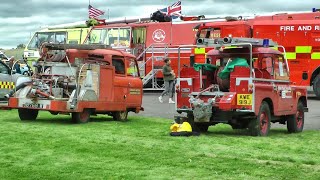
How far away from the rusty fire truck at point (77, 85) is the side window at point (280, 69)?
433 cm

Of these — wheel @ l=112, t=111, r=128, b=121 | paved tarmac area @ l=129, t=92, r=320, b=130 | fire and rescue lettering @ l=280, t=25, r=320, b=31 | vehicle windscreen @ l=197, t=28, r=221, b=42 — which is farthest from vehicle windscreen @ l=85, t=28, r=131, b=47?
wheel @ l=112, t=111, r=128, b=121

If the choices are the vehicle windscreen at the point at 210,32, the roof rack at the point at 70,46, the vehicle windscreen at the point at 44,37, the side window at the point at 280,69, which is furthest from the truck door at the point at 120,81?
the vehicle windscreen at the point at 44,37

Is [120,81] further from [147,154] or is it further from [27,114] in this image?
[147,154]

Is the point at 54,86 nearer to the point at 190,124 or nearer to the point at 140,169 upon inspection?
the point at 190,124

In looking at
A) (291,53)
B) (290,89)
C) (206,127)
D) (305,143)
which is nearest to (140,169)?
(305,143)

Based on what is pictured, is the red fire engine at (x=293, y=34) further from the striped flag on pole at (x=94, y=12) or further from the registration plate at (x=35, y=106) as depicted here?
the striped flag on pole at (x=94, y=12)

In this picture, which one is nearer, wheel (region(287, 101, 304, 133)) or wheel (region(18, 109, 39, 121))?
wheel (region(287, 101, 304, 133))

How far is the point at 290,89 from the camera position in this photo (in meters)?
13.1

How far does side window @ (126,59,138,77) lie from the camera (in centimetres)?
1609

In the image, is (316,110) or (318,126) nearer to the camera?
(318,126)

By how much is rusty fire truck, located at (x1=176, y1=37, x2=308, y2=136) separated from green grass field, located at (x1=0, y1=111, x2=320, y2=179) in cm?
45

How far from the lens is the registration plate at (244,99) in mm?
11531

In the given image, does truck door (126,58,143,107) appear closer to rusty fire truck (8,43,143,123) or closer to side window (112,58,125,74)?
rusty fire truck (8,43,143,123)

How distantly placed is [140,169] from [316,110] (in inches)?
476
